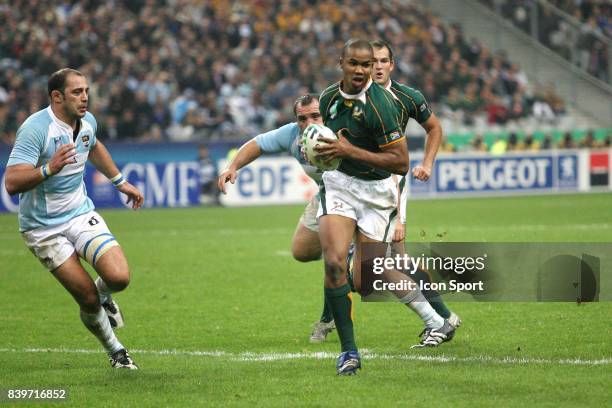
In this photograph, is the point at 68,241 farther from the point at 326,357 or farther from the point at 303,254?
the point at 303,254

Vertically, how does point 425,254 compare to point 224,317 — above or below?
above

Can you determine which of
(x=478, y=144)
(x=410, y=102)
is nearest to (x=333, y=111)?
(x=410, y=102)

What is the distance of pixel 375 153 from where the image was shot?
735 centimetres

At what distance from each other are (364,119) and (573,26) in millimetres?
29622

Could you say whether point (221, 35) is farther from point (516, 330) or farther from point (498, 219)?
point (516, 330)

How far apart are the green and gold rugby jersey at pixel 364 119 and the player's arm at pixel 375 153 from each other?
43 mm

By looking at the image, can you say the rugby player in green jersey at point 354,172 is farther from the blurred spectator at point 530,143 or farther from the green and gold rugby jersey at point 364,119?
the blurred spectator at point 530,143

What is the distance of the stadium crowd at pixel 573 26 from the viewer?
115 feet

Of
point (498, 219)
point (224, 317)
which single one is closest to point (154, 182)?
point (498, 219)

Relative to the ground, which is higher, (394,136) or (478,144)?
(394,136)

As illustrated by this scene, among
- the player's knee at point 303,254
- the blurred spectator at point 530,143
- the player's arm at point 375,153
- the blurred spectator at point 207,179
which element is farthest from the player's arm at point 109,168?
the blurred spectator at point 530,143

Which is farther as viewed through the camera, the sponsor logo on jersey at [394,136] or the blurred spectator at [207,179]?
the blurred spectator at [207,179]

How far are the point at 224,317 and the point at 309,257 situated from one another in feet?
5.91

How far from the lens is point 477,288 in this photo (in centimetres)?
1075
